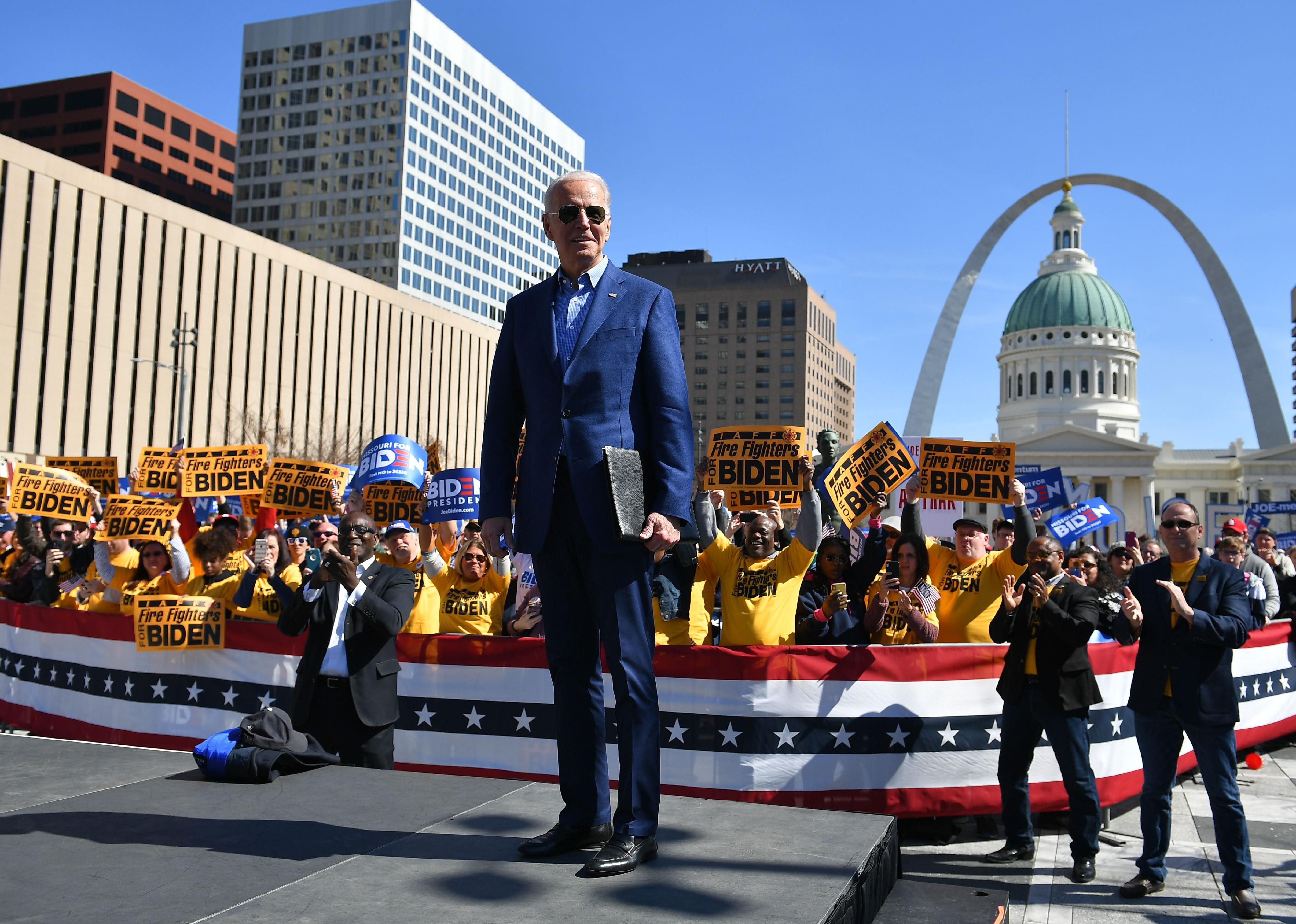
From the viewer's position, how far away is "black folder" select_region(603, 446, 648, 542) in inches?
132

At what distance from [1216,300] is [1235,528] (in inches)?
2281

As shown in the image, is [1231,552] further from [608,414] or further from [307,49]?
[307,49]

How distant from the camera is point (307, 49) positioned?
9469 cm

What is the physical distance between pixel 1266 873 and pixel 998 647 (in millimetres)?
1798

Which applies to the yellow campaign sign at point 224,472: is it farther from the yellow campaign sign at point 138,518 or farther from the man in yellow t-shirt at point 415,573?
the man in yellow t-shirt at point 415,573

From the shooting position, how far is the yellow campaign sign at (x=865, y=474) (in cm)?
795

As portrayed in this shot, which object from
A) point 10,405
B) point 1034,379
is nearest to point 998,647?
point 10,405

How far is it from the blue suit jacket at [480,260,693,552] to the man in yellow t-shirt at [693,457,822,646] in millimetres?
3135

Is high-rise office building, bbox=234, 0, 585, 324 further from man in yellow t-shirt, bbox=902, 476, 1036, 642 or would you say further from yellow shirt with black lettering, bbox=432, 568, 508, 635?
man in yellow t-shirt, bbox=902, 476, 1036, 642

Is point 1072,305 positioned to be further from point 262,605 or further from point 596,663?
point 596,663

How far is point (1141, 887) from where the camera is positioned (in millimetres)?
5293

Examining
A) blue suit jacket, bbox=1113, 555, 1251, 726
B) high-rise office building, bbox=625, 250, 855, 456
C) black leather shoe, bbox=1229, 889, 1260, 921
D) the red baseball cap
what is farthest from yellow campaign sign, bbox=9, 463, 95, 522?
high-rise office building, bbox=625, 250, 855, 456

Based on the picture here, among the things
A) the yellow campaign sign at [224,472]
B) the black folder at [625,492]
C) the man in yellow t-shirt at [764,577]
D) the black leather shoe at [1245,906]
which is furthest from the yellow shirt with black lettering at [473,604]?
the black leather shoe at [1245,906]

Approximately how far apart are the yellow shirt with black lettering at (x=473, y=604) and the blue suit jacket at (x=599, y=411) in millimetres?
3890
